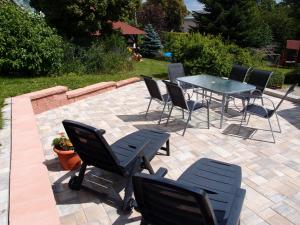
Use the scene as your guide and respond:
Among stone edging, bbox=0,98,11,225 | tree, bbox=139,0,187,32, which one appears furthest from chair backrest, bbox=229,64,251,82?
tree, bbox=139,0,187,32

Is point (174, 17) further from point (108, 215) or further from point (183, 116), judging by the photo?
point (108, 215)

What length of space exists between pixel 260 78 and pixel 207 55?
377cm

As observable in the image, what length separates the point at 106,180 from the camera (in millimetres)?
3834

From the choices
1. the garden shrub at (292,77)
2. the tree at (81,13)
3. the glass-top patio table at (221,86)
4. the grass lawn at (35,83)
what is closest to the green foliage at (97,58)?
the grass lawn at (35,83)

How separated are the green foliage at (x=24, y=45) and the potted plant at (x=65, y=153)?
6212mm

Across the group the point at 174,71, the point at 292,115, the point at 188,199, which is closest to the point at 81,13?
the point at 174,71

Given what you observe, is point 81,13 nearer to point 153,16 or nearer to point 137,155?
point 137,155

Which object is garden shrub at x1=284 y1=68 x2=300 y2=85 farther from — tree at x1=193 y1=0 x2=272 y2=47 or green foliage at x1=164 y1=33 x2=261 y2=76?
tree at x1=193 y1=0 x2=272 y2=47

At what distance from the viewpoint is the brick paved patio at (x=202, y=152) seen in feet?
10.6

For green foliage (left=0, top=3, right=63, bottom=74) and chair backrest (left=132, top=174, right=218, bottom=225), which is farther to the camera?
green foliage (left=0, top=3, right=63, bottom=74)

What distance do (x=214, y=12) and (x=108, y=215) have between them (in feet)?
75.9

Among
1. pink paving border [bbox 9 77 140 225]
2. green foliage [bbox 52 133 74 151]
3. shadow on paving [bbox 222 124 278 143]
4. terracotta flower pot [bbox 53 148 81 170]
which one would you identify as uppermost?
green foliage [bbox 52 133 74 151]

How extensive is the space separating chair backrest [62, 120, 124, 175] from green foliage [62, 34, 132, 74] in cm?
783

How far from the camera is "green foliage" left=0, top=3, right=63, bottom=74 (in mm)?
9117
